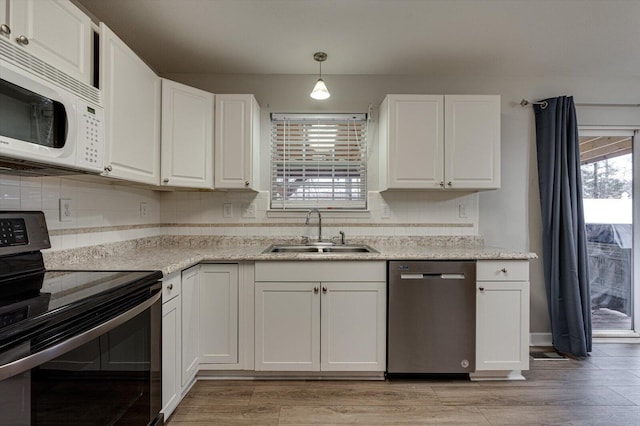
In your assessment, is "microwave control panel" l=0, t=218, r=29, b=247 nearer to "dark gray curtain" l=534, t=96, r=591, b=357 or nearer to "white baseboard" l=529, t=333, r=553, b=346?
"dark gray curtain" l=534, t=96, r=591, b=357

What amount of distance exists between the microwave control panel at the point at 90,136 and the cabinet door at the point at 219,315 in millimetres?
932

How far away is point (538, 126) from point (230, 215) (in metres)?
2.77

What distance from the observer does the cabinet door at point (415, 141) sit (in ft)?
7.82

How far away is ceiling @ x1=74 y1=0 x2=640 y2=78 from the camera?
1.85 metres

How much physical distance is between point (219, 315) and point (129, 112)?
1.34m

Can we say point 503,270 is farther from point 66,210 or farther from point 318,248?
point 66,210

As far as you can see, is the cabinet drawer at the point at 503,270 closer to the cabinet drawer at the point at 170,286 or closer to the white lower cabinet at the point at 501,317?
the white lower cabinet at the point at 501,317

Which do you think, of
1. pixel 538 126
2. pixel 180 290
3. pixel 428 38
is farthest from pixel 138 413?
pixel 538 126

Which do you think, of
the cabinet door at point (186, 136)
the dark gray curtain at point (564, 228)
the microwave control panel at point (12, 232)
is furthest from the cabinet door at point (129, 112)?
the dark gray curtain at point (564, 228)

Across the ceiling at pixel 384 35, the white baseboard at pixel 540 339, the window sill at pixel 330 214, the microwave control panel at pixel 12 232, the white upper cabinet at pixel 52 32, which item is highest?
the ceiling at pixel 384 35

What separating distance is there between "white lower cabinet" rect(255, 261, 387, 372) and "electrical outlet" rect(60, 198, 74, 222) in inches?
42.2

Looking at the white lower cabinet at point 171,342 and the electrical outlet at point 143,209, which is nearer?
the white lower cabinet at point 171,342

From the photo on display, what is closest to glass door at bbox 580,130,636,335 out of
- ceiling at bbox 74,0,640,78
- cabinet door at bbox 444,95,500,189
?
ceiling at bbox 74,0,640,78

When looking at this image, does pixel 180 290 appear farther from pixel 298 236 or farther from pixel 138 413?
pixel 298 236
